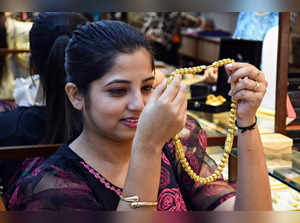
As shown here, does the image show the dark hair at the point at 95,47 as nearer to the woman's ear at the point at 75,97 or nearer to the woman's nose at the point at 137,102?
the woman's ear at the point at 75,97

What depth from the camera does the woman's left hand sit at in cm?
62

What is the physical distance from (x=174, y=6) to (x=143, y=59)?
69 cm

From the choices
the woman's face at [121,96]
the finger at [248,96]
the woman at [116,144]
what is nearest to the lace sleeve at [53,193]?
the woman at [116,144]

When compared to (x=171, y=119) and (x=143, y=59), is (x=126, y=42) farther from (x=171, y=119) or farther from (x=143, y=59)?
(x=171, y=119)

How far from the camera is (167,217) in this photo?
0.14 meters

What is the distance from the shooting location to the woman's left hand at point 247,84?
618 mm

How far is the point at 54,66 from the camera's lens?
1512mm

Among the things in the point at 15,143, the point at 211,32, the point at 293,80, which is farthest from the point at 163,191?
the point at 211,32

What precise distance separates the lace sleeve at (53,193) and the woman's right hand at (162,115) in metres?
0.43

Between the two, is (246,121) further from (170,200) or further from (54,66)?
(54,66)

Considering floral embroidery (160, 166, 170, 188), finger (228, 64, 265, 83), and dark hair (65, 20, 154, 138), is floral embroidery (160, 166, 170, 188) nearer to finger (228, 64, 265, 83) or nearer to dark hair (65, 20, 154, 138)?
dark hair (65, 20, 154, 138)

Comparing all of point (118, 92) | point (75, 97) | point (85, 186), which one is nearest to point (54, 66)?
point (75, 97)

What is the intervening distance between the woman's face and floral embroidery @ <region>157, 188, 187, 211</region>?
17cm

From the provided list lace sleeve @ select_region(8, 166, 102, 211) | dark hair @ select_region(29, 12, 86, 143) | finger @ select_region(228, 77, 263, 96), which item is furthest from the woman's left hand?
dark hair @ select_region(29, 12, 86, 143)
